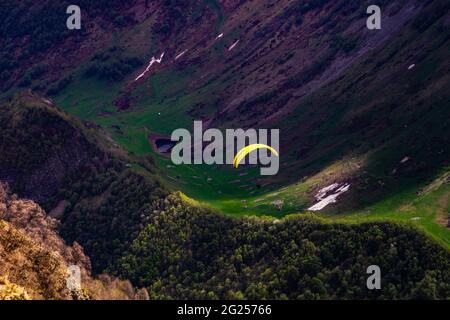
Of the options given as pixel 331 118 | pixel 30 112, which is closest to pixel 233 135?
pixel 331 118

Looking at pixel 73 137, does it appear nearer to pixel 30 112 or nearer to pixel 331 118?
pixel 30 112

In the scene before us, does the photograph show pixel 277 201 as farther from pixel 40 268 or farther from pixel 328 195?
pixel 40 268

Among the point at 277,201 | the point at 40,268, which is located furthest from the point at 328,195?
the point at 40,268

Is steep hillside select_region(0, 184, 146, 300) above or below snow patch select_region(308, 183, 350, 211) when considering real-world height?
below

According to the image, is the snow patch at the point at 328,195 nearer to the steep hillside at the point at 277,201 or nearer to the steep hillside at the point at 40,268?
the steep hillside at the point at 277,201

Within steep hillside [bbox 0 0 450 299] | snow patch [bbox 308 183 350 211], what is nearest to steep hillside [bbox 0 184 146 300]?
steep hillside [bbox 0 0 450 299]

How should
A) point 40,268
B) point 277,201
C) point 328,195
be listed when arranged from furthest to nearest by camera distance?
point 277,201
point 328,195
point 40,268

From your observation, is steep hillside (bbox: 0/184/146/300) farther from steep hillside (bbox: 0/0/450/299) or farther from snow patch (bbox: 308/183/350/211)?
snow patch (bbox: 308/183/350/211)

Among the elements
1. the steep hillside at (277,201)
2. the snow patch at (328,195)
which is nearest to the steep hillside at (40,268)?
the steep hillside at (277,201)

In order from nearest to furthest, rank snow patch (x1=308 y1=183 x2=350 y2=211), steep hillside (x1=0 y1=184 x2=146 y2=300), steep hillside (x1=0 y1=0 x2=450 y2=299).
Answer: steep hillside (x1=0 y1=184 x2=146 y2=300) < steep hillside (x1=0 y1=0 x2=450 y2=299) < snow patch (x1=308 y1=183 x2=350 y2=211)
